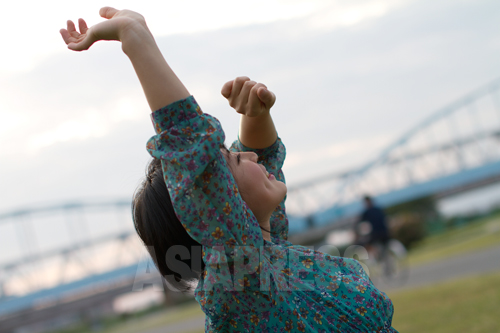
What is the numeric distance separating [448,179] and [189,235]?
45.6m

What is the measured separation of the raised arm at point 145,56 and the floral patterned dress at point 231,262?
32 millimetres

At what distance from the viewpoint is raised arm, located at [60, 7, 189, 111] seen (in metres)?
1.35

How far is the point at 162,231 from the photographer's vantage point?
1514 mm

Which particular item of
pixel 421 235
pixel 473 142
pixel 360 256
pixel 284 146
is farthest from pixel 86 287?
pixel 473 142

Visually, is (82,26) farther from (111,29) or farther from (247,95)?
(247,95)

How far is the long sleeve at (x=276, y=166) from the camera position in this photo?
70.7 inches

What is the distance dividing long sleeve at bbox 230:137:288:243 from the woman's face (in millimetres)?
244

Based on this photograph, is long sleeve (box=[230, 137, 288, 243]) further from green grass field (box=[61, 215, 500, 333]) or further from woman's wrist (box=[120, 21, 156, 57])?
green grass field (box=[61, 215, 500, 333])

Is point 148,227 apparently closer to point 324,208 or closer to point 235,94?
point 235,94

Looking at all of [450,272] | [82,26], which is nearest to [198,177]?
[82,26]

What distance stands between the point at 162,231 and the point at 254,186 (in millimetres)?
286

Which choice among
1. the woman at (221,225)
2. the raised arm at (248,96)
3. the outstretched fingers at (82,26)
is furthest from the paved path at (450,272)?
the outstretched fingers at (82,26)

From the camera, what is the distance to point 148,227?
1.53 metres

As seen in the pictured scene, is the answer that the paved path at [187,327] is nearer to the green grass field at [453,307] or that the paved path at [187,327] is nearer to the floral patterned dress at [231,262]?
the green grass field at [453,307]
